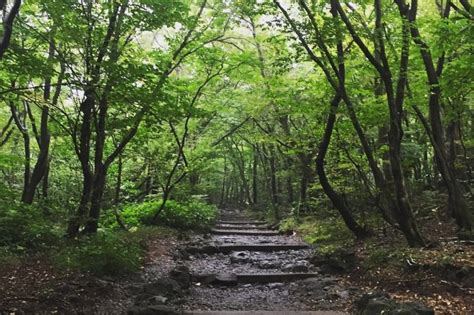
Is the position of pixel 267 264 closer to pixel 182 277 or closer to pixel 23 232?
pixel 182 277

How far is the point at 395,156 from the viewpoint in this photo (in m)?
7.97

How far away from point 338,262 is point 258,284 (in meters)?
1.77

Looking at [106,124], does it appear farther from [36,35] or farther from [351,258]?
[351,258]

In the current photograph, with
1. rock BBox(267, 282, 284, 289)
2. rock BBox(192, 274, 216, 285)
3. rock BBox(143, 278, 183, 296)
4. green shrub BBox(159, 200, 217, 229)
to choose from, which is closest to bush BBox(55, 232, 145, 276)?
rock BBox(143, 278, 183, 296)

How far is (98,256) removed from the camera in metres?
6.85

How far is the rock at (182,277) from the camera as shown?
745cm

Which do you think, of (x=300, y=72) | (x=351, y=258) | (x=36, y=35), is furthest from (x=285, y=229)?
(x=36, y=35)

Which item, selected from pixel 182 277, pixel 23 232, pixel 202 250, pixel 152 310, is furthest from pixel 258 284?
pixel 23 232

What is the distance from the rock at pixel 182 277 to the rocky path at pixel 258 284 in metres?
0.14

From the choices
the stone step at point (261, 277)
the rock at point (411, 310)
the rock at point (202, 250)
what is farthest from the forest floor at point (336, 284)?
the rock at point (202, 250)

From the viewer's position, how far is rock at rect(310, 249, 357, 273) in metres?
8.38

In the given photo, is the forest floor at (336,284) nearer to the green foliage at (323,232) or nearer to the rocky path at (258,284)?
the rocky path at (258,284)

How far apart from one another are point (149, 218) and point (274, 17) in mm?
8180

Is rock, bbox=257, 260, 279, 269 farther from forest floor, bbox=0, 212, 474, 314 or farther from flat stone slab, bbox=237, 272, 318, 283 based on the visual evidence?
forest floor, bbox=0, 212, 474, 314
